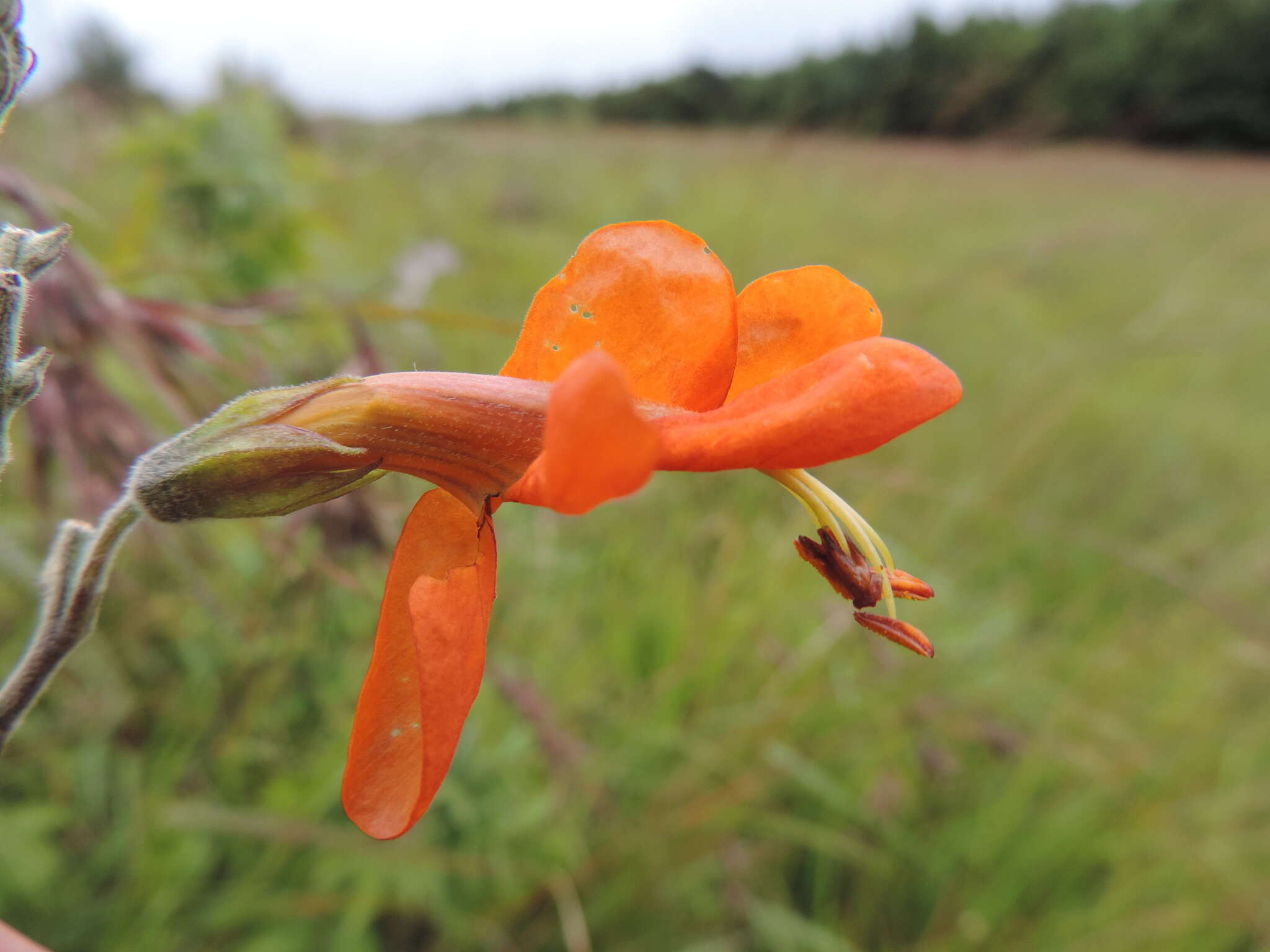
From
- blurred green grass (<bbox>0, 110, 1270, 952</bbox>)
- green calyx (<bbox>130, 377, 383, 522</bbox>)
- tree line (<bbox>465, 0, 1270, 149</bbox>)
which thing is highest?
green calyx (<bbox>130, 377, 383, 522</bbox>)

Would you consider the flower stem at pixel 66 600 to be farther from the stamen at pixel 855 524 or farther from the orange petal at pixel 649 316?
the stamen at pixel 855 524

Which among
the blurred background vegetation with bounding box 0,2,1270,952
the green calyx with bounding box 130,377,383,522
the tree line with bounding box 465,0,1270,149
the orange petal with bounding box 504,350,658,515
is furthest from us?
the tree line with bounding box 465,0,1270,149

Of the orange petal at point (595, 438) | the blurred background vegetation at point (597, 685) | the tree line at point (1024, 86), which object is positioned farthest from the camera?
the tree line at point (1024, 86)

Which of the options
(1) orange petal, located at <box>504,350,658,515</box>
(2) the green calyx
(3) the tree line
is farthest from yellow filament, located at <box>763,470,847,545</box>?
(3) the tree line

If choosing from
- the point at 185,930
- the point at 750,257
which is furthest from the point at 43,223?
the point at 750,257

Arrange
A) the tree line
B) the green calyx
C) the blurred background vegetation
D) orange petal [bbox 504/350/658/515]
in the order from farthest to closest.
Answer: the tree line, the blurred background vegetation, the green calyx, orange petal [bbox 504/350/658/515]

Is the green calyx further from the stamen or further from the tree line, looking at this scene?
the tree line

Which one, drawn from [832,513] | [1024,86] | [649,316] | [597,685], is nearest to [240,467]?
[649,316]

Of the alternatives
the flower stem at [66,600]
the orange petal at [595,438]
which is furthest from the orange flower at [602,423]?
the flower stem at [66,600]
